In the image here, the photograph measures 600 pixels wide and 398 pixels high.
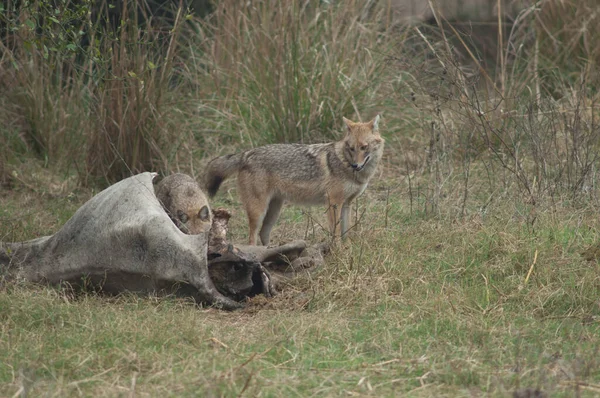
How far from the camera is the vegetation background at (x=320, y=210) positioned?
4.99m

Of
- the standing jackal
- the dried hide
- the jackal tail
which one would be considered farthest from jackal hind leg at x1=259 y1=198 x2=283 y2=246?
the dried hide

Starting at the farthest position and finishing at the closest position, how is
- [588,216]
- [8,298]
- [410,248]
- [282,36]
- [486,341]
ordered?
[282,36], [588,216], [410,248], [8,298], [486,341]

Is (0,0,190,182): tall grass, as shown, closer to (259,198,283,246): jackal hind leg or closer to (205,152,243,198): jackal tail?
(205,152,243,198): jackal tail

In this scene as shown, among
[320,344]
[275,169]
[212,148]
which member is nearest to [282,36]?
[212,148]

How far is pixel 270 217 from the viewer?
866cm

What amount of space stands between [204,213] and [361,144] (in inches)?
69.6

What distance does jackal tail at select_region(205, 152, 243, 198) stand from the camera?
8609 millimetres

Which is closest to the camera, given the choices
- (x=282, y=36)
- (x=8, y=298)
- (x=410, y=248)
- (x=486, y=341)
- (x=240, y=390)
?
(x=240, y=390)

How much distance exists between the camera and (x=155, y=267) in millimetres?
6207

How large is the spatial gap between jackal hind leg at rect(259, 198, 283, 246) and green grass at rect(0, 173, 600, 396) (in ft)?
3.86

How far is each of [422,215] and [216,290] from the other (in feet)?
8.93

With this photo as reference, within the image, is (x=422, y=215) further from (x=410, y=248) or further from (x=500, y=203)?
(x=410, y=248)

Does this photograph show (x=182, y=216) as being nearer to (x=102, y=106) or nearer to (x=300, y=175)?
(x=300, y=175)

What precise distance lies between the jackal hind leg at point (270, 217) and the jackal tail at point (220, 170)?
18.6 inches
